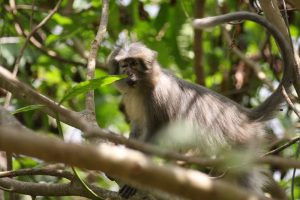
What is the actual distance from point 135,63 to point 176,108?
0.62 meters

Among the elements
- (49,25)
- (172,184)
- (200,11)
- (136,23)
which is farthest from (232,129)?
(172,184)

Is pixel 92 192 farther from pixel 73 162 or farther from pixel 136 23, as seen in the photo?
pixel 136 23

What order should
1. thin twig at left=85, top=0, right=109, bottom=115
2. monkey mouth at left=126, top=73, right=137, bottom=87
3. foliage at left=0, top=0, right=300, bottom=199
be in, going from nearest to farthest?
thin twig at left=85, top=0, right=109, bottom=115 → monkey mouth at left=126, top=73, right=137, bottom=87 → foliage at left=0, top=0, right=300, bottom=199

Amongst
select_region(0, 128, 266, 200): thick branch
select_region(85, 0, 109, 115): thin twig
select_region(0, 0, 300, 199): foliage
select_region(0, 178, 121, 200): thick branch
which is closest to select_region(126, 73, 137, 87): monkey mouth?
select_region(0, 0, 300, 199): foliage

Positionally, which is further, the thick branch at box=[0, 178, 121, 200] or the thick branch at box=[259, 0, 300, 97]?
the thick branch at box=[259, 0, 300, 97]

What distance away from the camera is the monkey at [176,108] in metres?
5.77

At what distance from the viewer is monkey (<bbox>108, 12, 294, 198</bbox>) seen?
577 cm

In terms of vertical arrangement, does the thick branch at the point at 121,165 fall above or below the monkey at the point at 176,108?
above

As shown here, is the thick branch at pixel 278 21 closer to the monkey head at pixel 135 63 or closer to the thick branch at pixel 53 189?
the thick branch at pixel 53 189

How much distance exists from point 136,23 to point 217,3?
38.7 inches

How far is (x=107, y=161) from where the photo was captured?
4.59 feet

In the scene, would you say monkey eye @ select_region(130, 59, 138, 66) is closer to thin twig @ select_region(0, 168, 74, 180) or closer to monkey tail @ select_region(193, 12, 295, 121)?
monkey tail @ select_region(193, 12, 295, 121)

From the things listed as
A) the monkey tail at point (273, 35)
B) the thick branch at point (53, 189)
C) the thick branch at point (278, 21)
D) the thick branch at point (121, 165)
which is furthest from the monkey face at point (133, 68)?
the thick branch at point (121, 165)

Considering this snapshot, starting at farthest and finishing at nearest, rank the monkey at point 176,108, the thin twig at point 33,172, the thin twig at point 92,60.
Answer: the monkey at point 176,108 < the thin twig at point 92,60 < the thin twig at point 33,172
